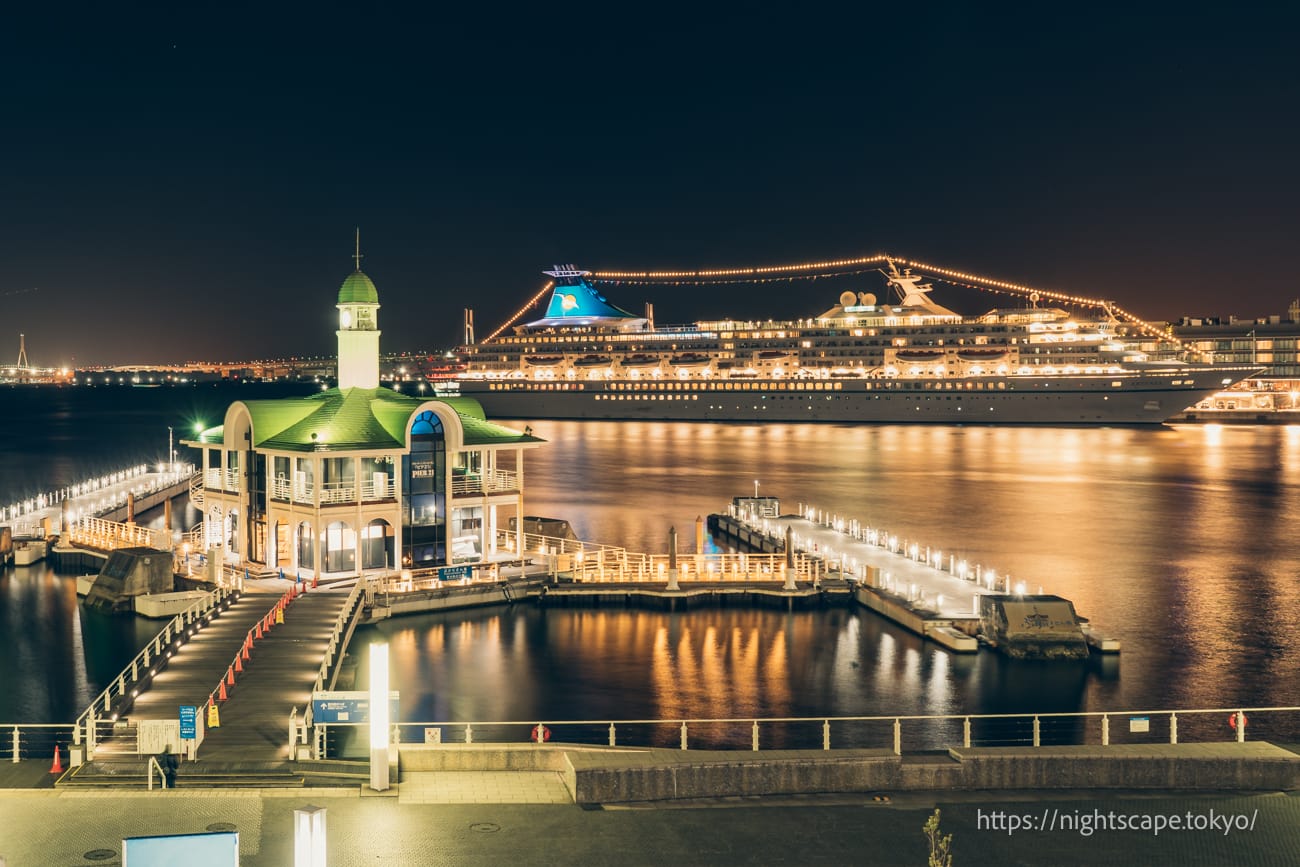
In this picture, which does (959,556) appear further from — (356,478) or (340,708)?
(340,708)

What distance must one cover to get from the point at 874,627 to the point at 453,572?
9554 millimetres

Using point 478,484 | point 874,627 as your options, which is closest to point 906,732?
point 874,627

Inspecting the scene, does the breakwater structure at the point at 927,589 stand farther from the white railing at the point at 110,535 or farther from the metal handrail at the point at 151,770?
the white railing at the point at 110,535

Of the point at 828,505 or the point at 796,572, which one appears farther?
the point at 828,505

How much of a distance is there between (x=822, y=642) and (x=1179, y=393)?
84.4 metres

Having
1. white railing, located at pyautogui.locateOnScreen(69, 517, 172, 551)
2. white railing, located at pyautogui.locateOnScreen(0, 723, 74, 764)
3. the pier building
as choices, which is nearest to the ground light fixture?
white railing, located at pyautogui.locateOnScreen(0, 723, 74, 764)

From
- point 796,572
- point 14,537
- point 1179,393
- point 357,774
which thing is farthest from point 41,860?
point 1179,393

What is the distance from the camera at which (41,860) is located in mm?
11234

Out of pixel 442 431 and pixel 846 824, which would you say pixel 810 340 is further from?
pixel 846 824

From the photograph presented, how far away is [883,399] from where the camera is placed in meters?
112

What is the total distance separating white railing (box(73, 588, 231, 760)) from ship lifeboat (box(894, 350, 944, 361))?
92110mm

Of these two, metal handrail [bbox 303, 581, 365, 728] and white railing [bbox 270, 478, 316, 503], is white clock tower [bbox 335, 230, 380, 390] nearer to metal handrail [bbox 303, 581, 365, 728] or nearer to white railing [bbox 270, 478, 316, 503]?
white railing [bbox 270, 478, 316, 503]

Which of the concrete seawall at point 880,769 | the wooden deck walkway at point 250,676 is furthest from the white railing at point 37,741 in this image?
the concrete seawall at point 880,769

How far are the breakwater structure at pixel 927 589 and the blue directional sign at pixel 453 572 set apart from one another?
771 centimetres
